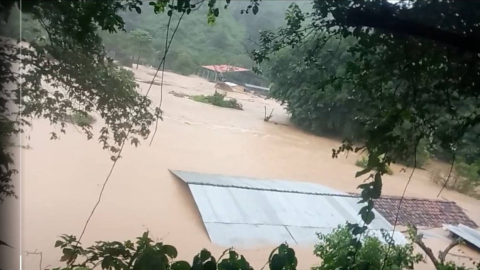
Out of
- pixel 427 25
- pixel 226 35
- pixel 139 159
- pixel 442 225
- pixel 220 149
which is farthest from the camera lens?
pixel 220 149

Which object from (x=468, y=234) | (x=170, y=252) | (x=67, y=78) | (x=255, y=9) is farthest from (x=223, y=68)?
(x=468, y=234)

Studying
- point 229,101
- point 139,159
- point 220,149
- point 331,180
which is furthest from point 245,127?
point 139,159

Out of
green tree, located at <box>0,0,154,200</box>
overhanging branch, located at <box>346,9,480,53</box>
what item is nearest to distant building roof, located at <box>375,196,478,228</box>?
overhanging branch, located at <box>346,9,480,53</box>

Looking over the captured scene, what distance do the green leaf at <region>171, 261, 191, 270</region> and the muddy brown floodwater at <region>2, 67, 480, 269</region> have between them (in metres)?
0.22

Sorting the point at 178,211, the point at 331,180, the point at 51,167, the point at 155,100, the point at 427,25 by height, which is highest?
the point at 427,25

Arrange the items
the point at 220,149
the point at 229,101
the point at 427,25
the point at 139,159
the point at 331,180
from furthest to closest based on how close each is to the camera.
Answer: the point at 220,149
the point at 229,101
the point at 331,180
the point at 139,159
the point at 427,25

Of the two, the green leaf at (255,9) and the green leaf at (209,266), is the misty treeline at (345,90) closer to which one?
the green leaf at (255,9)

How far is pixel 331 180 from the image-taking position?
191 centimetres

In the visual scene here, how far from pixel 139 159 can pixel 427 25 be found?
3.09ft

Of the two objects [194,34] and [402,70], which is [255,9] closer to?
[194,34]

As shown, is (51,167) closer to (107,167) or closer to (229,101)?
(107,167)

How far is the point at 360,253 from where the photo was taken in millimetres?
968

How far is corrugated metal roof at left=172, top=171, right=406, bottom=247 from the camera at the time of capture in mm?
1414

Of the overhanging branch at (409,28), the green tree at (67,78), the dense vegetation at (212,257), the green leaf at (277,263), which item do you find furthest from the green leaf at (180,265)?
the overhanging branch at (409,28)
